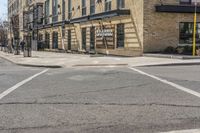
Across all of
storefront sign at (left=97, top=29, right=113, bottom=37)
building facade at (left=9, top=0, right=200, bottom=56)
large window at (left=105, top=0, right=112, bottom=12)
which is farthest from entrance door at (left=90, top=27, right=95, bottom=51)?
large window at (left=105, top=0, right=112, bottom=12)

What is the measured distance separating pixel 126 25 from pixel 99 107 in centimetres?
2466

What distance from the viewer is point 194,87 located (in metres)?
13.5

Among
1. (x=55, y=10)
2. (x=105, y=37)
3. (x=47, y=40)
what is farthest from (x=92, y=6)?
(x=47, y=40)

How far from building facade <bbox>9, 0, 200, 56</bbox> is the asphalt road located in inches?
635

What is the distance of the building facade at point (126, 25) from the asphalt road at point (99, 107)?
52.9 ft

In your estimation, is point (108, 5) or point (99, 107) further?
point (108, 5)

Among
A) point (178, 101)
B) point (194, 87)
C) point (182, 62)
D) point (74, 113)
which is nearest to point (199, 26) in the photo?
point (182, 62)

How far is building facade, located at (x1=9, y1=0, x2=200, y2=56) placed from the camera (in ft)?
103

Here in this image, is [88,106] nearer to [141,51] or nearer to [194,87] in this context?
[194,87]

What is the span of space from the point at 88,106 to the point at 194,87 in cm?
439

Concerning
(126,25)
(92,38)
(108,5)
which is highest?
(108,5)

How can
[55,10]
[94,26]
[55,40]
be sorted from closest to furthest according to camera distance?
1. [94,26]
2. [55,10]
3. [55,40]

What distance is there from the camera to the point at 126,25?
1356 inches

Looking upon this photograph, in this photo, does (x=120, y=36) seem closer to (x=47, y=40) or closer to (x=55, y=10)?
(x=55, y=10)
